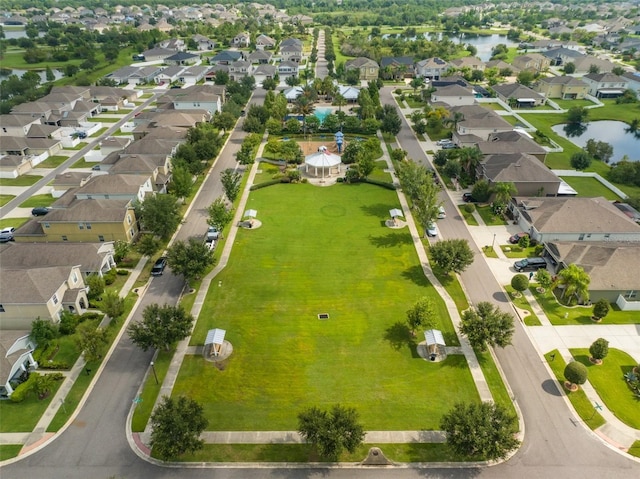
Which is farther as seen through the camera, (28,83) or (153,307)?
(28,83)

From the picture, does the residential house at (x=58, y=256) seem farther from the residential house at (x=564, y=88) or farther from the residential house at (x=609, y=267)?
the residential house at (x=564, y=88)

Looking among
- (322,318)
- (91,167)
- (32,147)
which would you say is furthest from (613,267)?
(32,147)

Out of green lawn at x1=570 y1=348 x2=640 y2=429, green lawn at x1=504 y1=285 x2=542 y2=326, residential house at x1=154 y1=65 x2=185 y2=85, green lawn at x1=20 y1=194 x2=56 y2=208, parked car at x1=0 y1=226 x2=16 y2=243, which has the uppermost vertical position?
green lawn at x1=570 y1=348 x2=640 y2=429

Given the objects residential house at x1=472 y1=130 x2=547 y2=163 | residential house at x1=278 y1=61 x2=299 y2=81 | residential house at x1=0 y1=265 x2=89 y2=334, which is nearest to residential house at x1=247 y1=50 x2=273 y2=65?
residential house at x1=278 y1=61 x2=299 y2=81

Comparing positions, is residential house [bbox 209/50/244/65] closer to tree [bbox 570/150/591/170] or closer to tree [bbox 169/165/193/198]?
tree [bbox 169/165/193/198]

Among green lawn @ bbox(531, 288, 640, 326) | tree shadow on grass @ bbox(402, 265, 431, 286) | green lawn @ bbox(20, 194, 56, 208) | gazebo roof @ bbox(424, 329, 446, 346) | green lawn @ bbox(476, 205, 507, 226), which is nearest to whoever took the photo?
gazebo roof @ bbox(424, 329, 446, 346)

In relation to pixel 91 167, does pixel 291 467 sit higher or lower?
higher

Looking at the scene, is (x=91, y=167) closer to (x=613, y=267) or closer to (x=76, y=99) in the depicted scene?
(x=76, y=99)
